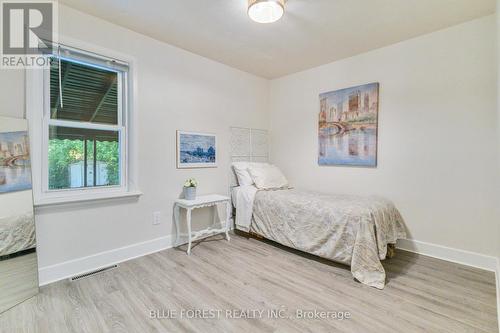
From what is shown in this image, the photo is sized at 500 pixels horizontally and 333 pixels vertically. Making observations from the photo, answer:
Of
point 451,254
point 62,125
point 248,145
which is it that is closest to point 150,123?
point 62,125

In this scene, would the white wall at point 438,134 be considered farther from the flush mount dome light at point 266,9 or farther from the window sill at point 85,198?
the window sill at point 85,198

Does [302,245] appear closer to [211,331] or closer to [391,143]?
[211,331]

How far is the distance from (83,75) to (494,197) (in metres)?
4.12

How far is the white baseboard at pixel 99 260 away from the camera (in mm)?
2170

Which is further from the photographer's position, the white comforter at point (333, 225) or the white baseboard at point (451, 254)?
the white baseboard at point (451, 254)

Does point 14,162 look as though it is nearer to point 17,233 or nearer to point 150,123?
point 17,233

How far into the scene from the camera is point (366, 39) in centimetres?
279

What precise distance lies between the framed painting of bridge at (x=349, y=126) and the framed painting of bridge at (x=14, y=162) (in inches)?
128

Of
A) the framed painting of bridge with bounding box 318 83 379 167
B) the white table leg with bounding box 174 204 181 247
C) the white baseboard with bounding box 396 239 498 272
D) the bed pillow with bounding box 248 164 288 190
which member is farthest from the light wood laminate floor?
the framed painting of bridge with bounding box 318 83 379 167

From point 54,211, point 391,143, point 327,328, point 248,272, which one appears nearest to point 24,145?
point 54,211

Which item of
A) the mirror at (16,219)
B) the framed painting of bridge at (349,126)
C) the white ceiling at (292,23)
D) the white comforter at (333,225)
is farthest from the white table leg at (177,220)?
the framed painting of bridge at (349,126)

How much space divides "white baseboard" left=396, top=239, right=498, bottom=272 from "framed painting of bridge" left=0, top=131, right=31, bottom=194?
148 inches

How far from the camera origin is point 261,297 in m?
1.96

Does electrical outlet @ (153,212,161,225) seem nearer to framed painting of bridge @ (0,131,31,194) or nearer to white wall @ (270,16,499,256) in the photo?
framed painting of bridge @ (0,131,31,194)
